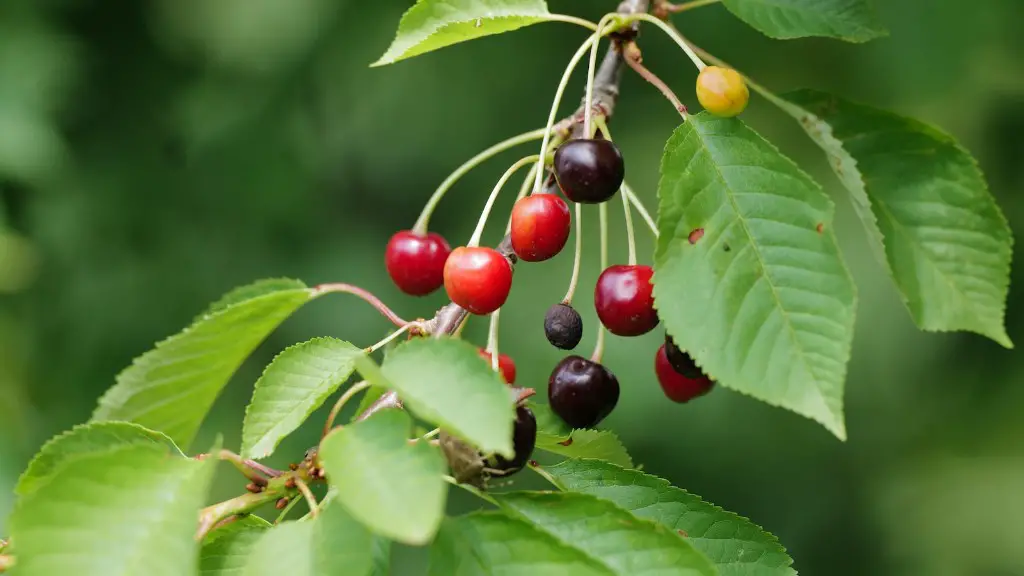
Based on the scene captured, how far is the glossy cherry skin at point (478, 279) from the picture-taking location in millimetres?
1117

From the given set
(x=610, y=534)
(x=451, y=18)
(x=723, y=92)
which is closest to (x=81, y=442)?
(x=610, y=534)

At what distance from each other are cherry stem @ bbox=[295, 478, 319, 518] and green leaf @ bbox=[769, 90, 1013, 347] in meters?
0.78

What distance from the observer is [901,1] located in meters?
2.33

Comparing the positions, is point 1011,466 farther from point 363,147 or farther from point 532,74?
point 363,147

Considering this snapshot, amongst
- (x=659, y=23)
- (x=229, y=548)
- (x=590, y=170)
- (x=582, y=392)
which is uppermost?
(x=659, y=23)

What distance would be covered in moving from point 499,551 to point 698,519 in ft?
1.01

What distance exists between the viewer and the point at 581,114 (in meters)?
1.24

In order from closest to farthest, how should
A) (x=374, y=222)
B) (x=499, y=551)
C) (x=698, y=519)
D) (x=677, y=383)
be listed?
(x=499, y=551) < (x=698, y=519) < (x=677, y=383) < (x=374, y=222)

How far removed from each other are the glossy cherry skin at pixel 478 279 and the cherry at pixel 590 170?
13 centimetres

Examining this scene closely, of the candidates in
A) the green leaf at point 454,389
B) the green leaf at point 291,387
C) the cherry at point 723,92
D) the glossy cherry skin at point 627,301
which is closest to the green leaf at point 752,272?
the cherry at point 723,92

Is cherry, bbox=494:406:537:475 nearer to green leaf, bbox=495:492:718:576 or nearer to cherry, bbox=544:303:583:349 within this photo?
green leaf, bbox=495:492:718:576

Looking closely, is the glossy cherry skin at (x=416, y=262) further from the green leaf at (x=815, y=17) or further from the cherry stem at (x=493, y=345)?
the green leaf at (x=815, y=17)

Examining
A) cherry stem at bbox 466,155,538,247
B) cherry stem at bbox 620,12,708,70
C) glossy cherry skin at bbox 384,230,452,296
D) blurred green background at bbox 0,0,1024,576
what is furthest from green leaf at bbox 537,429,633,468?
blurred green background at bbox 0,0,1024,576

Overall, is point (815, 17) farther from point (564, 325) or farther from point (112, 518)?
point (112, 518)
